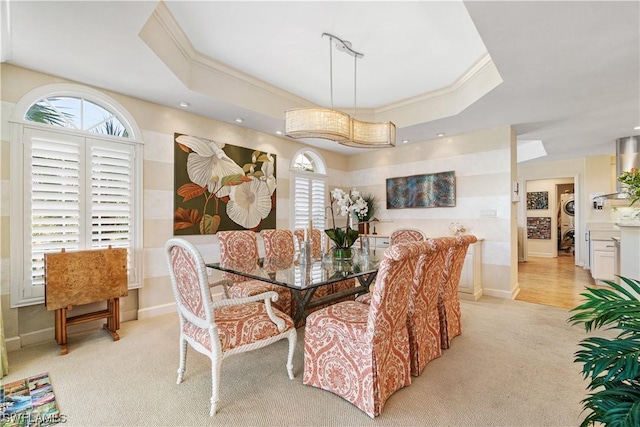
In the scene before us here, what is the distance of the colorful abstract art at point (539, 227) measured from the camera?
8614mm

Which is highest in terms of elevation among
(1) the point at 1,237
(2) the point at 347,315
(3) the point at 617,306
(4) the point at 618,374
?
(1) the point at 1,237

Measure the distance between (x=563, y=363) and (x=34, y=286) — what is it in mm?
4773

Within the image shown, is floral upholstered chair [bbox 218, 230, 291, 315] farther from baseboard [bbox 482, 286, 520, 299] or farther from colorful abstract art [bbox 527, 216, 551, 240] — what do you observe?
colorful abstract art [bbox 527, 216, 551, 240]

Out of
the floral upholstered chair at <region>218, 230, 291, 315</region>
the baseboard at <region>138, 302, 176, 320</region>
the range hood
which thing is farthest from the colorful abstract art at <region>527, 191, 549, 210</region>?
the baseboard at <region>138, 302, 176, 320</region>

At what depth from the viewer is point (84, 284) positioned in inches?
110

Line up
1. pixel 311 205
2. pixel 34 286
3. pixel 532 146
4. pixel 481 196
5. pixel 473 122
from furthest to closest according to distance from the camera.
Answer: pixel 532 146 < pixel 311 205 < pixel 481 196 < pixel 473 122 < pixel 34 286

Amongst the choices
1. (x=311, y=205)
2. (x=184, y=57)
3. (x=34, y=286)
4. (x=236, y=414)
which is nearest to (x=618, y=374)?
(x=236, y=414)

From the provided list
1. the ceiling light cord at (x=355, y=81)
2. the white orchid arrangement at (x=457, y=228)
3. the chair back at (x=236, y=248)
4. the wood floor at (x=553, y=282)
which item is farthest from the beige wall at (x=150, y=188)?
the wood floor at (x=553, y=282)

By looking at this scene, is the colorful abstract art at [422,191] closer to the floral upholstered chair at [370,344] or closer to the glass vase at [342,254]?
the glass vase at [342,254]

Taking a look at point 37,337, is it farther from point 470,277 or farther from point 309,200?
point 470,277

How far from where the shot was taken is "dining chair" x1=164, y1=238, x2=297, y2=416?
5.90 feet

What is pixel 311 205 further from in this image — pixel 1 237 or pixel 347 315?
pixel 1 237

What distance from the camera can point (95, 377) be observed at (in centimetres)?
224

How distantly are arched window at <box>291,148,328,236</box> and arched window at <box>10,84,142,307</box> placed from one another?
2.44 m
